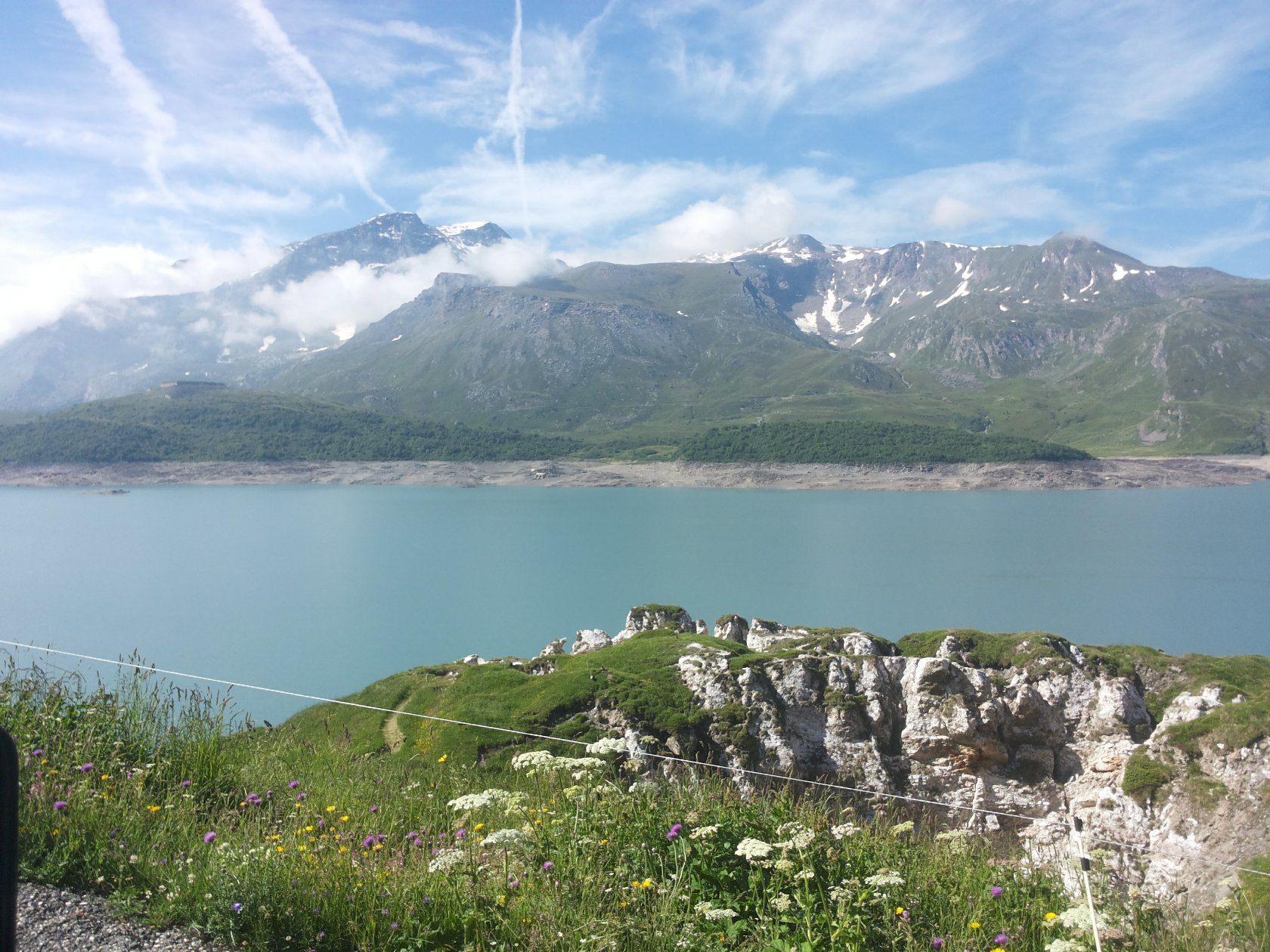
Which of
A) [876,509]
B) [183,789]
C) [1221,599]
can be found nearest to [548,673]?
[183,789]

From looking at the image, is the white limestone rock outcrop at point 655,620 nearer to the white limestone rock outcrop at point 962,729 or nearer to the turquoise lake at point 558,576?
the white limestone rock outcrop at point 962,729

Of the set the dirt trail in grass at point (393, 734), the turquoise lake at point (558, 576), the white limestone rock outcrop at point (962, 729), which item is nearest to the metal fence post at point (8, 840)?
the dirt trail in grass at point (393, 734)

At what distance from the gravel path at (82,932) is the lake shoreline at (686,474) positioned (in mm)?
141409

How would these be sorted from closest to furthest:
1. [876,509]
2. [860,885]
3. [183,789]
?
[860,885] → [183,789] → [876,509]

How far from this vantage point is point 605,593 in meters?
56.3

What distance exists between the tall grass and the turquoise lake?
68.3 ft

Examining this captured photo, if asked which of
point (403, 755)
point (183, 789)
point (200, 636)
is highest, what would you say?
point (183, 789)

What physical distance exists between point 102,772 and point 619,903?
4139 mm

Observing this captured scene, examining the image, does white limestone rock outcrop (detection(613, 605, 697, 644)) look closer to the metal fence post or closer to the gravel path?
the gravel path

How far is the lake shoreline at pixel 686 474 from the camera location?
141750 millimetres

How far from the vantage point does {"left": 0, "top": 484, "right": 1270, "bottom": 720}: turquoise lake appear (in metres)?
44.8

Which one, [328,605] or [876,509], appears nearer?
[328,605]

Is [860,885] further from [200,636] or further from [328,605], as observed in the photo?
[328,605]

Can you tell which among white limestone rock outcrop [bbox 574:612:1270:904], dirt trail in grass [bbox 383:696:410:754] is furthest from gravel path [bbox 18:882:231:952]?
white limestone rock outcrop [bbox 574:612:1270:904]
